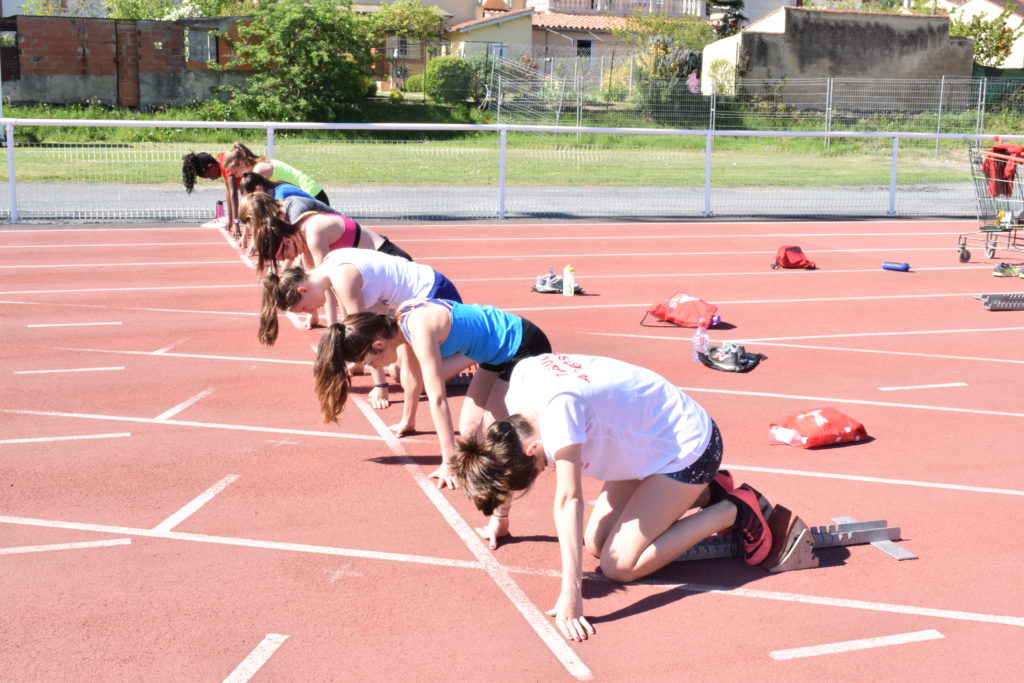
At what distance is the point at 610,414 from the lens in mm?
4527

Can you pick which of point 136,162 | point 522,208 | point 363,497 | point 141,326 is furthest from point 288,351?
point 522,208

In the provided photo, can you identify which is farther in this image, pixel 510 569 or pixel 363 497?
pixel 363 497

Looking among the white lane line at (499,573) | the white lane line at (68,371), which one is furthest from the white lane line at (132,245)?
the white lane line at (499,573)

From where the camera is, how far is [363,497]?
5.95 meters

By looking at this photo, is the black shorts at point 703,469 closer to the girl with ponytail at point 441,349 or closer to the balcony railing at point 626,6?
the girl with ponytail at point 441,349

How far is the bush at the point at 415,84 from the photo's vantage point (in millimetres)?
39219

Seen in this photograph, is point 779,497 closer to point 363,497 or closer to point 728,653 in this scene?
point 728,653

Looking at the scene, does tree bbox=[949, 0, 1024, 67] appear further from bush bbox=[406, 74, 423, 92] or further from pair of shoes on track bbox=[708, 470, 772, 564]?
pair of shoes on track bbox=[708, 470, 772, 564]

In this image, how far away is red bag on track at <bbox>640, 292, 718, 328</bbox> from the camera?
1065 centimetres

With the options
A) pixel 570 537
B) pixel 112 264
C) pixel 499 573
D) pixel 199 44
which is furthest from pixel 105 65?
pixel 570 537

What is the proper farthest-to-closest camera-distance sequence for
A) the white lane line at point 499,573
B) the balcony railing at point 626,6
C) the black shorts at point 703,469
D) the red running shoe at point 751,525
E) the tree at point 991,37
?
1. the balcony railing at point 626,6
2. the tree at point 991,37
3. the red running shoe at point 751,525
4. the black shorts at point 703,469
5. the white lane line at point 499,573

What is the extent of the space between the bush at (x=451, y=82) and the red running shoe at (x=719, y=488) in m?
31.1

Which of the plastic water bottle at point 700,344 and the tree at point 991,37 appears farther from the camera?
the tree at point 991,37

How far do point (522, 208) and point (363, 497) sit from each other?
14.8 metres
